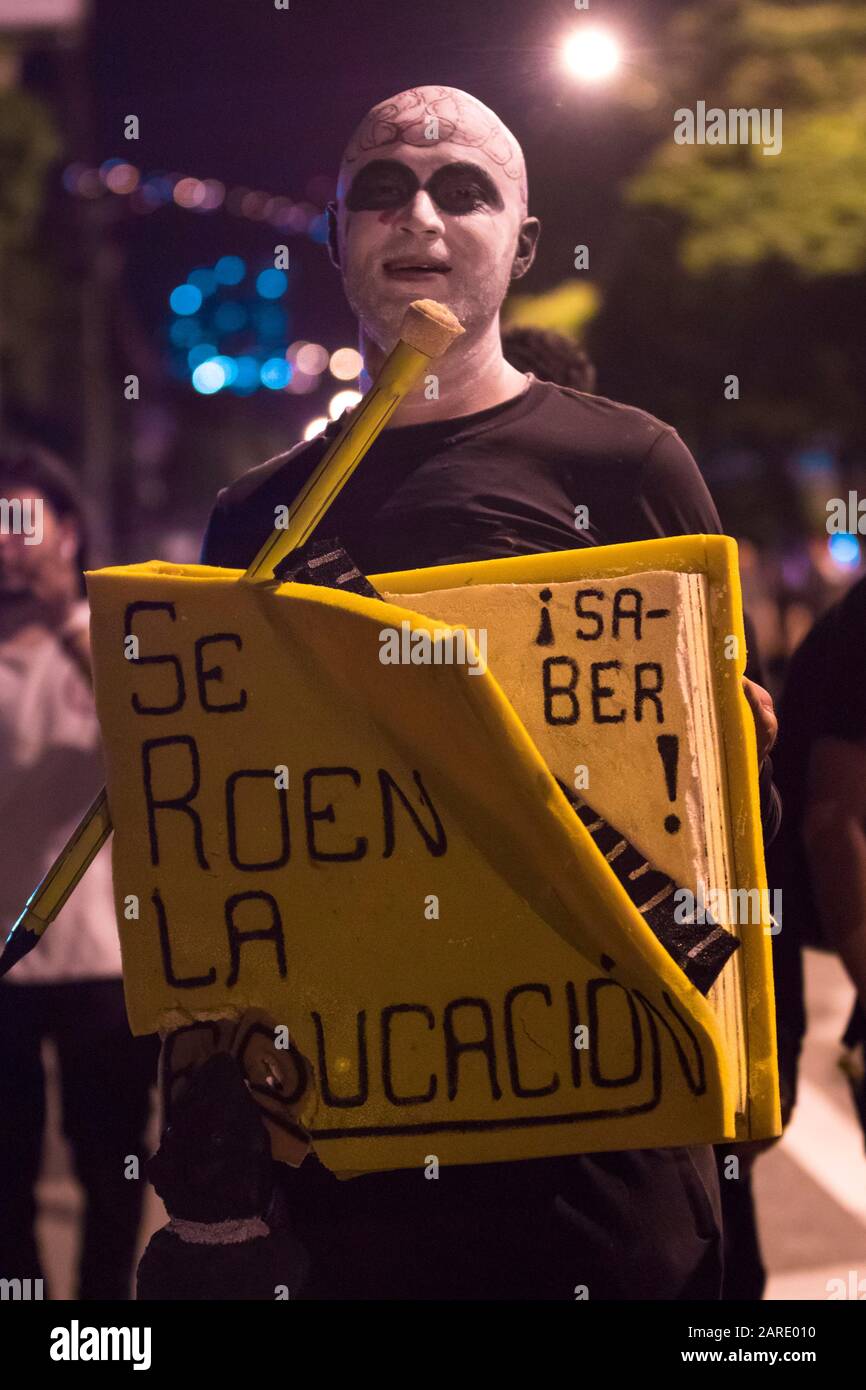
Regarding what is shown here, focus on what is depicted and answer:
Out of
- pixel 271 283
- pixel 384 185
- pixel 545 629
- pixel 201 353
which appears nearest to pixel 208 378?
pixel 201 353

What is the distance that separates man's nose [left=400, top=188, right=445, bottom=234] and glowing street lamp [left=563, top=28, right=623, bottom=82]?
1.55ft

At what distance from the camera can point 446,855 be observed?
6.58ft

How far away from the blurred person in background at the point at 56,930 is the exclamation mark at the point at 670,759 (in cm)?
195

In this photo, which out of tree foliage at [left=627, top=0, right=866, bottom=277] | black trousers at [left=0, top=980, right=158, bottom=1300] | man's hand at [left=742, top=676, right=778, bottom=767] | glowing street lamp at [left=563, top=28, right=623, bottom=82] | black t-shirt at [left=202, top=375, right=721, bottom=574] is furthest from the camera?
tree foliage at [left=627, top=0, right=866, bottom=277]

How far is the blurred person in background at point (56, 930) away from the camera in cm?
378

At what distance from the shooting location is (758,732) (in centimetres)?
213

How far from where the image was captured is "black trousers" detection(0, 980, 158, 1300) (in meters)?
3.75

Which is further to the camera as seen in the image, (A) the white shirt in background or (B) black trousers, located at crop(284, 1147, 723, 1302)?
(A) the white shirt in background

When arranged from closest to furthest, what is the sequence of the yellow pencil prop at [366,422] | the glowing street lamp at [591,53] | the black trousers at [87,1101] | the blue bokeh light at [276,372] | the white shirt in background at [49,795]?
the yellow pencil prop at [366,422]
the glowing street lamp at [591,53]
the blue bokeh light at [276,372]
the black trousers at [87,1101]
the white shirt in background at [49,795]

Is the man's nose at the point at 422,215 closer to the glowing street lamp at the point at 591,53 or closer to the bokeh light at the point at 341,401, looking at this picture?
the bokeh light at the point at 341,401

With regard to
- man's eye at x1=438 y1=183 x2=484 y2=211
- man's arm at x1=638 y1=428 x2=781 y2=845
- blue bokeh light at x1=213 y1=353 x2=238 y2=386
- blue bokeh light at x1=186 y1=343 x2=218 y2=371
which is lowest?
man's arm at x1=638 y1=428 x2=781 y2=845

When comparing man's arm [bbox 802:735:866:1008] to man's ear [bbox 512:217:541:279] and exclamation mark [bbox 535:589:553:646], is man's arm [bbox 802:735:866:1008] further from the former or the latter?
exclamation mark [bbox 535:589:553:646]

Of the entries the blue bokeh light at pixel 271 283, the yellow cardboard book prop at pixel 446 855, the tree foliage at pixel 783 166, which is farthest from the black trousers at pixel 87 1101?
the tree foliage at pixel 783 166
